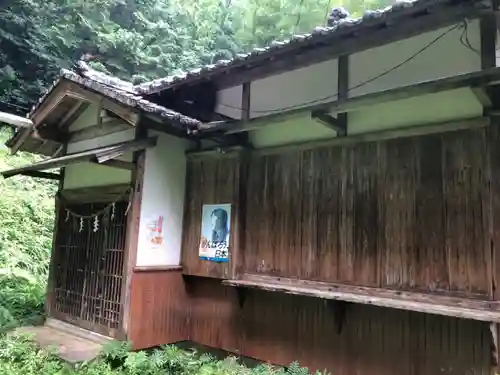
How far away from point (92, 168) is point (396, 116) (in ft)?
19.5

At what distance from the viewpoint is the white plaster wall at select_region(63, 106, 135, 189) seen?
7465mm

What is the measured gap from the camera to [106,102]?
271 inches

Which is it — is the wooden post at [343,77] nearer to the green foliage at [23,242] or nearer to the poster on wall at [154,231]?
the poster on wall at [154,231]

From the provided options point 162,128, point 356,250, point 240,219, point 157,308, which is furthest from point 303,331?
point 162,128

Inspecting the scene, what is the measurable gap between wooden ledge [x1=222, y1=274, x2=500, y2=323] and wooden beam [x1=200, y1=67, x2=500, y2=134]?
2339 mm

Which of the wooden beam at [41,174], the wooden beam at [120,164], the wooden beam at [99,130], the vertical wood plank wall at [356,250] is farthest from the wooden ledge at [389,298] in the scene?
the wooden beam at [41,174]

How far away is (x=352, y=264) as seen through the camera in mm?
5551

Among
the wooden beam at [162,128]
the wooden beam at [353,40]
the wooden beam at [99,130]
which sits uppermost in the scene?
the wooden beam at [353,40]

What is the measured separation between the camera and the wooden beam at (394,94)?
3980 millimetres

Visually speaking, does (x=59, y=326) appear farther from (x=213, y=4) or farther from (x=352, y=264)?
(x=213, y=4)

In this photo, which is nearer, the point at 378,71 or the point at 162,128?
the point at 378,71

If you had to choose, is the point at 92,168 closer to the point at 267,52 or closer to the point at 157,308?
the point at 157,308

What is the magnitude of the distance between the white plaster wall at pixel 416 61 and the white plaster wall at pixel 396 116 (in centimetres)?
36

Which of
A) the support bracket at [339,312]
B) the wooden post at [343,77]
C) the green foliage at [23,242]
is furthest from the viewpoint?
A: the green foliage at [23,242]
